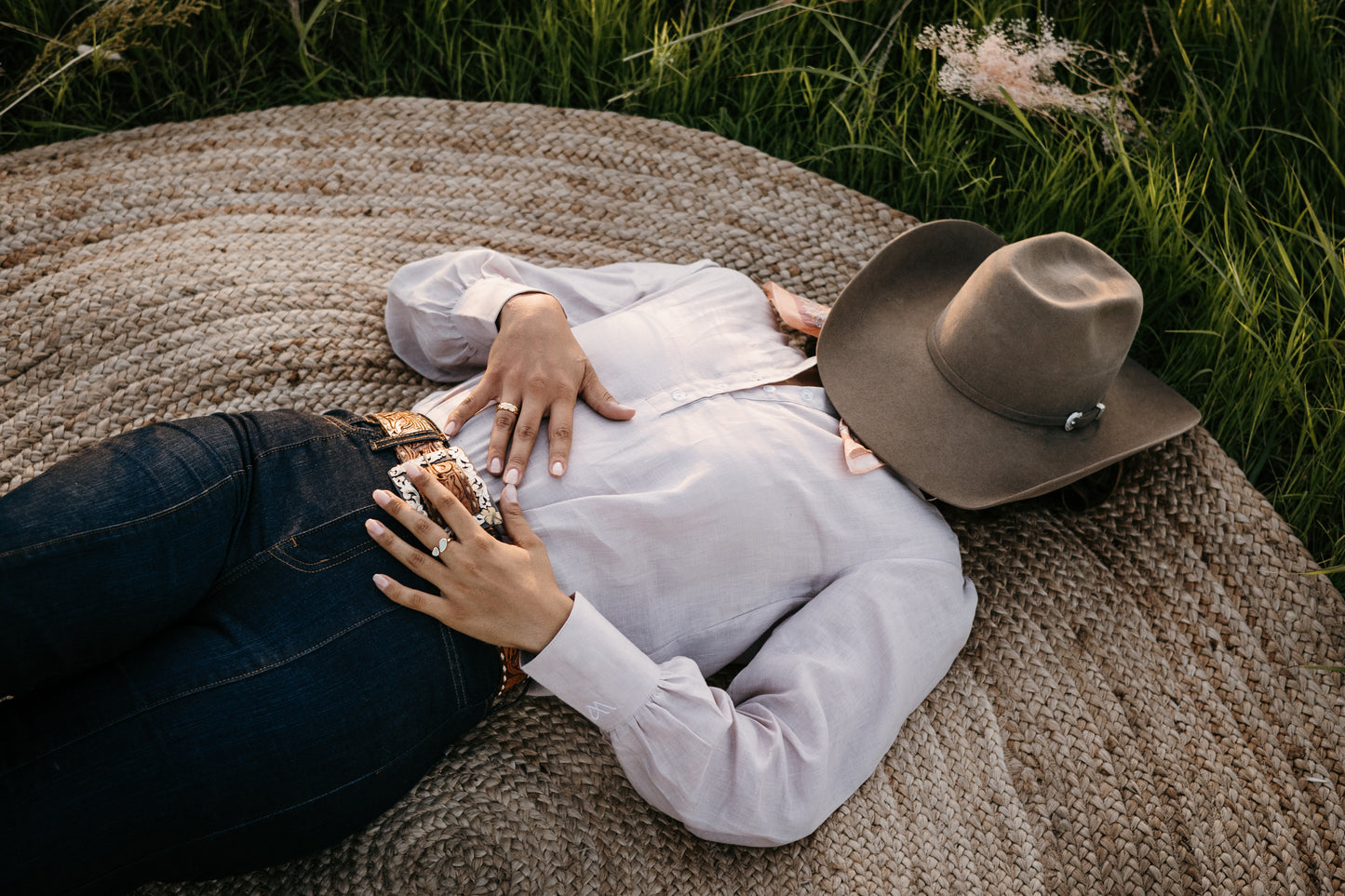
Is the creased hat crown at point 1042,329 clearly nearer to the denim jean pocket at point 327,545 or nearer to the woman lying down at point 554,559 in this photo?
the woman lying down at point 554,559

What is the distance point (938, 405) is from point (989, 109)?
1.09 m

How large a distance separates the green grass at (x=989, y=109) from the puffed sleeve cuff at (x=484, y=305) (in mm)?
913

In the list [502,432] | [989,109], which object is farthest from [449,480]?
[989,109]

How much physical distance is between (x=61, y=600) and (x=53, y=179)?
1332 mm

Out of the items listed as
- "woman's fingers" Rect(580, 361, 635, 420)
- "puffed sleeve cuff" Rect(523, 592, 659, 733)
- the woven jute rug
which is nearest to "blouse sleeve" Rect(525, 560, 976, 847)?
"puffed sleeve cuff" Rect(523, 592, 659, 733)

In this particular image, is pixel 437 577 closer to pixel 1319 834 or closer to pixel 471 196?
pixel 471 196

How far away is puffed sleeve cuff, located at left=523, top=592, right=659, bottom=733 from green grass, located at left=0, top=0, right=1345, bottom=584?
132cm

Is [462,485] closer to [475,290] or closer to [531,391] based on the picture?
[531,391]

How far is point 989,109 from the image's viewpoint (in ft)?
7.01

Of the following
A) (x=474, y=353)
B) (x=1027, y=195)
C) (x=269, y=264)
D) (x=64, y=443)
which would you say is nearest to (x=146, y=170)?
(x=269, y=264)

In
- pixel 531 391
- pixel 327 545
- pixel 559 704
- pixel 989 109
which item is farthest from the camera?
pixel 989 109

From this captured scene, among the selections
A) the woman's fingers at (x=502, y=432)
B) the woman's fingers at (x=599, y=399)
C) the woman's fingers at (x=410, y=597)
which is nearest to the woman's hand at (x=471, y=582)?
the woman's fingers at (x=410, y=597)

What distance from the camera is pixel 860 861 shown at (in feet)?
4.58

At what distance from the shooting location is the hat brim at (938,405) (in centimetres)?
138
